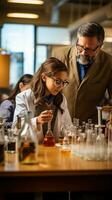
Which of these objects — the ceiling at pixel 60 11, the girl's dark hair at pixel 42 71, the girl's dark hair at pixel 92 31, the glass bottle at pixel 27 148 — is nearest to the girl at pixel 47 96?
the girl's dark hair at pixel 42 71

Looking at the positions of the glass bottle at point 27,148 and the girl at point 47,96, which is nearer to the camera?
the glass bottle at point 27,148

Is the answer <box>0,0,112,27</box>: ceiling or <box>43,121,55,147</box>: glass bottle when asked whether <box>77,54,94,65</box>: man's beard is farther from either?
<box>0,0,112,27</box>: ceiling

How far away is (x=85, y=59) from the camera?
2883 millimetres

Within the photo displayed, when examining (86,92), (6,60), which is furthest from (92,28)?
(6,60)

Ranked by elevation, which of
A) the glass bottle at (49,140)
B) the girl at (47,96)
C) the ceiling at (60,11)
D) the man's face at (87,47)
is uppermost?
the ceiling at (60,11)

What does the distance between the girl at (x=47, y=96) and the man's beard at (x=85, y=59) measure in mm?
381

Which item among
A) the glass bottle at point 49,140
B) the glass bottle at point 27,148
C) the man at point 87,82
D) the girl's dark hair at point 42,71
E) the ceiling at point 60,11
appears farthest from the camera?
the ceiling at point 60,11

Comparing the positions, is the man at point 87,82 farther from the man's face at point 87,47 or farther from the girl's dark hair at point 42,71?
the girl's dark hair at point 42,71

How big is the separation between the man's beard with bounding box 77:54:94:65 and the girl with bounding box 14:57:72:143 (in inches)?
15.0

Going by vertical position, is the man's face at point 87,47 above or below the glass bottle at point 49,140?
above

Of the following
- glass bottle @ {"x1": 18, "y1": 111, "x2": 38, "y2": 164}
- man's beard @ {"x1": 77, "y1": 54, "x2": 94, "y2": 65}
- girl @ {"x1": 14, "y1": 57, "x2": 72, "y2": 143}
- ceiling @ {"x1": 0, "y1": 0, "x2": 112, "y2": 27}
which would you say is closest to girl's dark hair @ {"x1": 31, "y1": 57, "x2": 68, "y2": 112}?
girl @ {"x1": 14, "y1": 57, "x2": 72, "y2": 143}

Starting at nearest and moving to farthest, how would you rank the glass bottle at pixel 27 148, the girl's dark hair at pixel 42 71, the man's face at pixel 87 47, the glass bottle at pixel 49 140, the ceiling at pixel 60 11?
the glass bottle at pixel 27 148, the glass bottle at pixel 49 140, the girl's dark hair at pixel 42 71, the man's face at pixel 87 47, the ceiling at pixel 60 11

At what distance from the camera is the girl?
7.93 feet

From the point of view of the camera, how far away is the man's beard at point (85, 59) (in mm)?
2848
